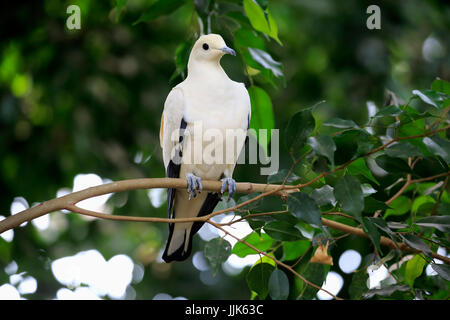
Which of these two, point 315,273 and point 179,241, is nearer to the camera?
point 315,273

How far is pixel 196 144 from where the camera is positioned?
2.22 meters

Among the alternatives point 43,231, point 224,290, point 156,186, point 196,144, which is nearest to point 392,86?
point 196,144

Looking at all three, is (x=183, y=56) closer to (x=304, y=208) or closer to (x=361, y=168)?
(x=361, y=168)

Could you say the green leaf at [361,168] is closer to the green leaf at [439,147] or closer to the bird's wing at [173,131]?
the green leaf at [439,147]

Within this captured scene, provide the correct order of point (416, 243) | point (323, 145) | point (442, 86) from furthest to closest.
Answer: point (442, 86) → point (416, 243) → point (323, 145)

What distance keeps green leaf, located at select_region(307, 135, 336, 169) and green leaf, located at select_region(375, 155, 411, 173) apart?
0.38 metres

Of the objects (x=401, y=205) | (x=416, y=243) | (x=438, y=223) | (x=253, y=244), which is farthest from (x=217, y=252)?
(x=401, y=205)

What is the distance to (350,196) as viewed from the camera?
1461 mm

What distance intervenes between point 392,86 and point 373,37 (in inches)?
32.7

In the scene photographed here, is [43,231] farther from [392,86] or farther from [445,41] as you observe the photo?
[445,41]

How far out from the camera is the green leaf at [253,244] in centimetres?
201

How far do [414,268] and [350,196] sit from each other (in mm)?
600

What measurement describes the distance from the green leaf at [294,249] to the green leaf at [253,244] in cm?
8

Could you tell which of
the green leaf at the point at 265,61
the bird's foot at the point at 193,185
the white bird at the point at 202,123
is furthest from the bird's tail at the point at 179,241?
the green leaf at the point at 265,61
